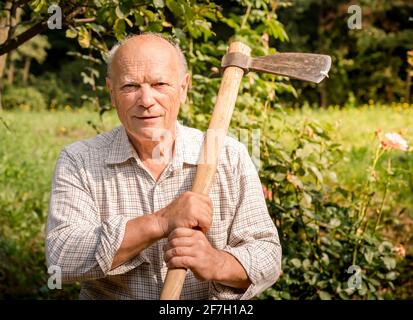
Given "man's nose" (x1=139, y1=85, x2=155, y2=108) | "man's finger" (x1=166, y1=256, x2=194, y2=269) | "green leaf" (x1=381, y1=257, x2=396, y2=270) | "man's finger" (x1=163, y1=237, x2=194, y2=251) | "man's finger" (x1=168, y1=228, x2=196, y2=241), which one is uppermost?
"man's nose" (x1=139, y1=85, x2=155, y2=108)

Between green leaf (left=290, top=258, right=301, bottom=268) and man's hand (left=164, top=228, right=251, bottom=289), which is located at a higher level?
man's hand (left=164, top=228, right=251, bottom=289)

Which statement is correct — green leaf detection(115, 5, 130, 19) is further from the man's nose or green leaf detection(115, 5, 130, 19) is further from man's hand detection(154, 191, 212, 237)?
man's hand detection(154, 191, 212, 237)

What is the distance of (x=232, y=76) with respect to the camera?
2264 millimetres

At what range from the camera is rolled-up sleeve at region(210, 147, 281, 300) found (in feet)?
6.54

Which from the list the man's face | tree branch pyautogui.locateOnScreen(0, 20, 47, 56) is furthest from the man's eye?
tree branch pyautogui.locateOnScreen(0, 20, 47, 56)

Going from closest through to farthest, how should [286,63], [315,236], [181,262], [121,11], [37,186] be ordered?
[181,262]
[286,63]
[121,11]
[315,236]
[37,186]

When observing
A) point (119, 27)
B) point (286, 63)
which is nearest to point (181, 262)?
point (286, 63)

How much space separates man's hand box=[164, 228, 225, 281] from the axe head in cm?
72

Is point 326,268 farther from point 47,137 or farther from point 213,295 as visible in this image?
point 47,137

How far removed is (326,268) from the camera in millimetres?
3467

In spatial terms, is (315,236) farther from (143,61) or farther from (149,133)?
(143,61)

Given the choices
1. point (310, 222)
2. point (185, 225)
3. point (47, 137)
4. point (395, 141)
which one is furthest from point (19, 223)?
point (47, 137)

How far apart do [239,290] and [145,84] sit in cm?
73
